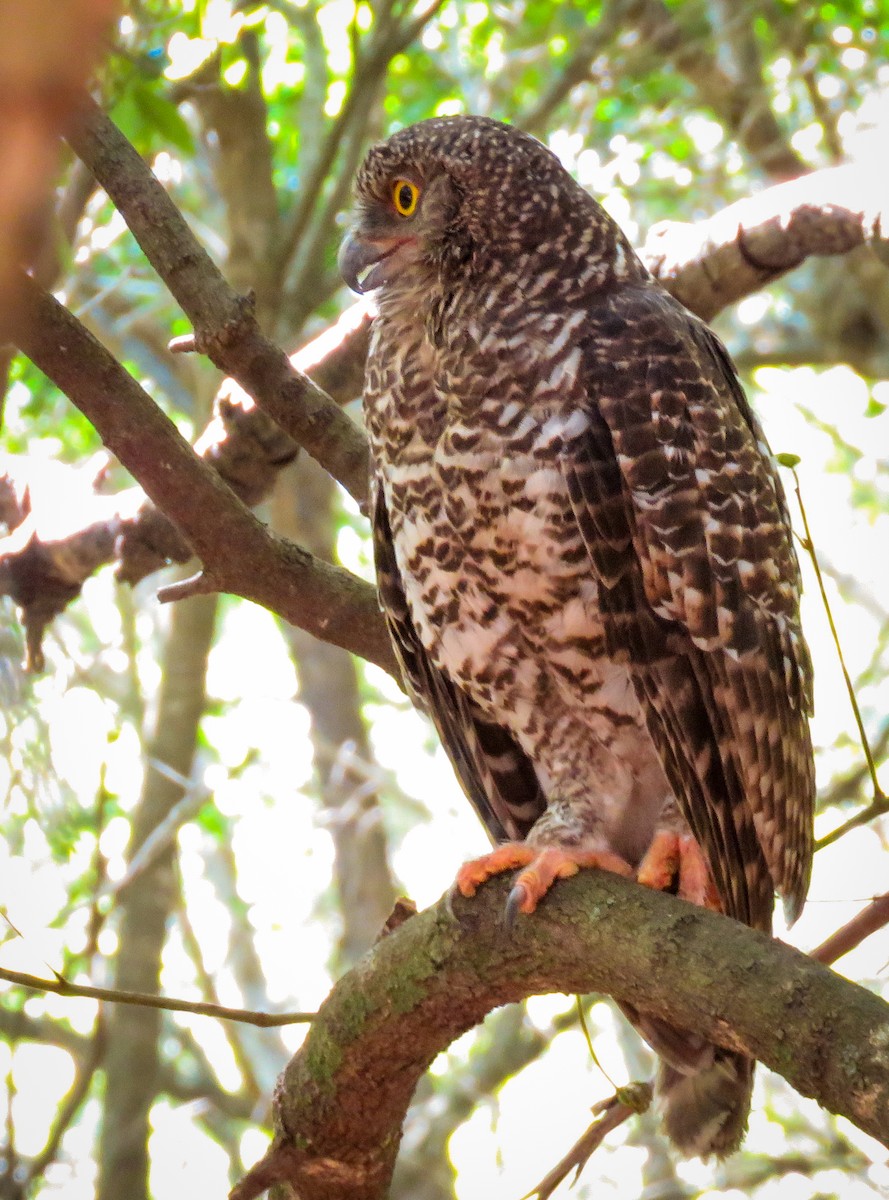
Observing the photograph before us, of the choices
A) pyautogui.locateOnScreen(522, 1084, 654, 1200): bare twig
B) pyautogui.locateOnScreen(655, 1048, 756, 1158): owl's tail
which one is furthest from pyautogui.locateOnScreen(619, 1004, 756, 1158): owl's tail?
pyautogui.locateOnScreen(522, 1084, 654, 1200): bare twig

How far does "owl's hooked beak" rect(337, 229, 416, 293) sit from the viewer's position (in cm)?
308

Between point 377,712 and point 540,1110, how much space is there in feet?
10.7

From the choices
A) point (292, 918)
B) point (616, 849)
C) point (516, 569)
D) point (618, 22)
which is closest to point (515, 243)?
point (516, 569)

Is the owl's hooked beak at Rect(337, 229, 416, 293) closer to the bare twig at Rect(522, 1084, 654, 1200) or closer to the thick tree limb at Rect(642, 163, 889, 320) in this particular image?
the thick tree limb at Rect(642, 163, 889, 320)

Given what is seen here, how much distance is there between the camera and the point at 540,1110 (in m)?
6.91

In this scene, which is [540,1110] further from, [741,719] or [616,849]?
[741,719]

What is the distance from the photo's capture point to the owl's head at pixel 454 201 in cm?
295

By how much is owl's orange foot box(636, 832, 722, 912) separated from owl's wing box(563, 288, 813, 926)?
1.4 inches

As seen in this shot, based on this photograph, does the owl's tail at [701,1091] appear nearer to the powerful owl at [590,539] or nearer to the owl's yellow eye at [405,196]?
the powerful owl at [590,539]

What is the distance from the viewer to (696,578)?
262cm

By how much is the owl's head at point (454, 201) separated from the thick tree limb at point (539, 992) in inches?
58.2

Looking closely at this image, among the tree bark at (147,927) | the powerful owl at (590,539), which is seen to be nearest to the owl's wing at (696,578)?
the powerful owl at (590,539)

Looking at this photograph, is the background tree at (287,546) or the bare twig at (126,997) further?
the background tree at (287,546)

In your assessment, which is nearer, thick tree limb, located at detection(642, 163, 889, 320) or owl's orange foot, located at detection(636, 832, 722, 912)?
owl's orange foot, located at detection(636, 832, 722, 912)
